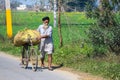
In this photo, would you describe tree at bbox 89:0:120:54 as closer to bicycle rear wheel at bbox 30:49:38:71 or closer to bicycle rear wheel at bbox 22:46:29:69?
bicycle rear wheel at bbox 30:49:38:71

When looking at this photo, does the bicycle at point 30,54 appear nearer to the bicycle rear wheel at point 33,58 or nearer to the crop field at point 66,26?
the bicycle rear wheel at point 33,58

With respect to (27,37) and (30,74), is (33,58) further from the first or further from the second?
(30,74)

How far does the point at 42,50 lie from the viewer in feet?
47.1

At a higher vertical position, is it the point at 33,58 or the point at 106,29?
the point at 106,29

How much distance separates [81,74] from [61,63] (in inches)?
89.3

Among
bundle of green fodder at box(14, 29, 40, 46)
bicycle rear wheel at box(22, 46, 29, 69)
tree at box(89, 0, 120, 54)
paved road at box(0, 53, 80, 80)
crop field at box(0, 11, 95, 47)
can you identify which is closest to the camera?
paved road at box(0, 53, 80, 80)

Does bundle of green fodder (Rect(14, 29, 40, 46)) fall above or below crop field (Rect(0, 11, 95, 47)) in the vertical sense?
above

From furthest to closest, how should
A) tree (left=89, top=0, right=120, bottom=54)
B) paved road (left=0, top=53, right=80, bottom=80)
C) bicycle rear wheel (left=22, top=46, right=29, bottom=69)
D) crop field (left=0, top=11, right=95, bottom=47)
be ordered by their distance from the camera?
crop field (left=0, top=11, right=95, bottom=47) → bicycle rear wheel (left=22, top=46, right=29, bottom=69) → tree (left=89, top=0, right=120, bottom=54) → paved road (left=0, top=53, right=80, bottom=80)

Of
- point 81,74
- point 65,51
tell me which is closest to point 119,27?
point 81,74

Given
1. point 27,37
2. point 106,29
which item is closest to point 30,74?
point 27,37

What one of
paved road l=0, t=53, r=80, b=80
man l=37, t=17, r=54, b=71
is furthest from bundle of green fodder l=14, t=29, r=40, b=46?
paved road l=0, t=53, r=80, b=80

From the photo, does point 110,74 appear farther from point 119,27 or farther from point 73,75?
point 119,27

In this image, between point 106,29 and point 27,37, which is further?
point 106,29

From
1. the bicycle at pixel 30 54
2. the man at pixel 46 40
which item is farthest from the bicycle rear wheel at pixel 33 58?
the man at pixel 46 40
